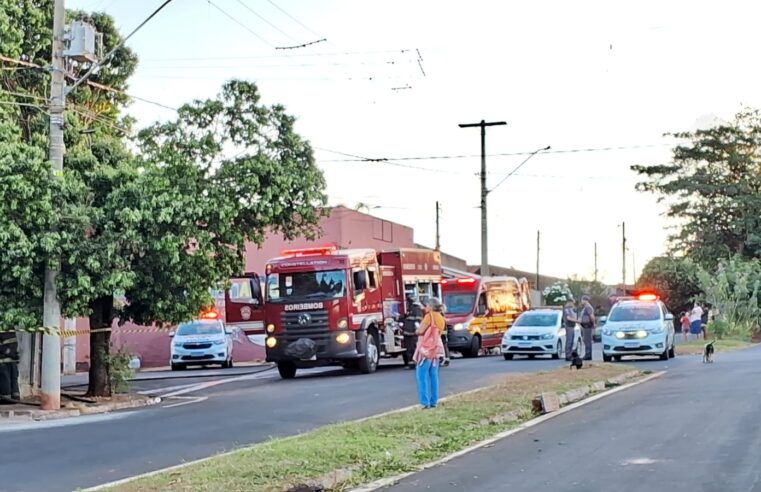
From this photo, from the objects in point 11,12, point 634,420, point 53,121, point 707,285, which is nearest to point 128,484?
point 634,420

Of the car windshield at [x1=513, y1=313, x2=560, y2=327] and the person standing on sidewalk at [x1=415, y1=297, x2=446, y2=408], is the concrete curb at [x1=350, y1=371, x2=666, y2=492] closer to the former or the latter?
the person standing on sidewalk at [x1=415, y1=297, x2=446, y2=408]

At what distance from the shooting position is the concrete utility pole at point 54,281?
18.5 m

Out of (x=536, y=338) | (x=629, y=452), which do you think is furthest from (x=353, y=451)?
(x=536, y=338)

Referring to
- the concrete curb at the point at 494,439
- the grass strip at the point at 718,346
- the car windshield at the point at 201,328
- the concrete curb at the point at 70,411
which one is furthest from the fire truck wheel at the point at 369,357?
the grass strip at the point at 718,346

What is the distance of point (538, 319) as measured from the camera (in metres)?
31.4

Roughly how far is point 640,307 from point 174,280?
14.8 m

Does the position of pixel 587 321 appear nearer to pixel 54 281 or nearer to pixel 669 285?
pixel 54 281

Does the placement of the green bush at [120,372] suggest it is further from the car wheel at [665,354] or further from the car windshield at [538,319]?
the car wheel at [665,354]

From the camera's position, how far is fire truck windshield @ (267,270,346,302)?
25016 millimetres

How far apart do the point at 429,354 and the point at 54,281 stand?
7750 mm

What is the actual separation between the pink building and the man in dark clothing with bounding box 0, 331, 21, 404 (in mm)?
13523

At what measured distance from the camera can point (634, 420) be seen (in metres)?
14.0

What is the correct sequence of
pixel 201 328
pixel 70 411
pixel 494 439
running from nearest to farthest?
pixel 494 439 → pixel 70 411 → pixel 201 328

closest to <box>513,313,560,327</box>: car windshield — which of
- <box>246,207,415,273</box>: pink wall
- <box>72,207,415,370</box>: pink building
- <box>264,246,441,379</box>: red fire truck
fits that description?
<box>264,246,441,379</box>: red fire truck
